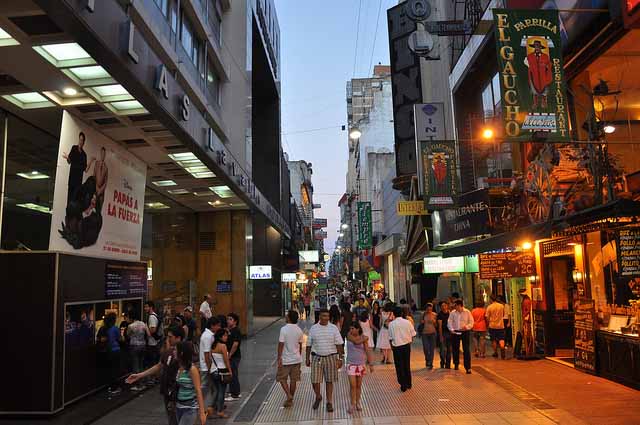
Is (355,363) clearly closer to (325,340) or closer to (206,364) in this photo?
(325,340)

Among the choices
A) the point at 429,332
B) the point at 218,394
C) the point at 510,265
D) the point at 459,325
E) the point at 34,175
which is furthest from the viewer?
the point at 510,265

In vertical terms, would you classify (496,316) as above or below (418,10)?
below

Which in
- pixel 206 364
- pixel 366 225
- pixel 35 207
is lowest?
pixel 206 364

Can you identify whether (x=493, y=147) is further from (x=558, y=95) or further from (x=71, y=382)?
(x=71, y=382)

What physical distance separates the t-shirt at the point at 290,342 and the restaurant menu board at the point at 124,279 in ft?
13.6

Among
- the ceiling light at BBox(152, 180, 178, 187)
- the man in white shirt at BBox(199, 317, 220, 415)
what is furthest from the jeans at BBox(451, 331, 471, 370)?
the ceiling light at BBox(152, 180, 178, 187)

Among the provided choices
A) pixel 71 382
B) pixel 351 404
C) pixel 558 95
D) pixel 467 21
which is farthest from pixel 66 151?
pixel 467 21

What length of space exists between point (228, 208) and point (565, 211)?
1333cm

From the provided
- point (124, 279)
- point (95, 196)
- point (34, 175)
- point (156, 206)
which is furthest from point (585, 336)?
point (156, 206)

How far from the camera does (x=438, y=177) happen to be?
16703mm

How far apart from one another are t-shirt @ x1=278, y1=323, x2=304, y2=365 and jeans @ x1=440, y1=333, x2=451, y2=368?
16.9ft

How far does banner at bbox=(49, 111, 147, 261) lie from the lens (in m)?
9.10

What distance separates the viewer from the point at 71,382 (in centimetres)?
Result: 924

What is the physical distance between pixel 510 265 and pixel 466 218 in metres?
3.48
